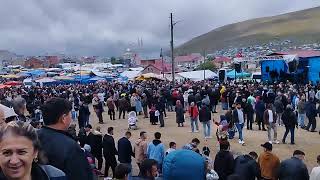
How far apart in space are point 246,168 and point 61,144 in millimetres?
6328

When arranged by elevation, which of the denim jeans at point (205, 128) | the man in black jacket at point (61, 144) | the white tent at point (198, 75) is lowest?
the denim jeans at point (205, 128)

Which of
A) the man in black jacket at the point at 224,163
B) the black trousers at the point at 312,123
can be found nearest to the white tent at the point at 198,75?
the black trousers at the point at 312,123

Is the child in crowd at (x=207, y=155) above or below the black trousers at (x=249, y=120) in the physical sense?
above

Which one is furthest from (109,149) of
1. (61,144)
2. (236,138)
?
(61,144)

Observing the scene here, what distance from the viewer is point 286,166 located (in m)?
9.05

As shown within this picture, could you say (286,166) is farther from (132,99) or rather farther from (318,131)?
(132,99)

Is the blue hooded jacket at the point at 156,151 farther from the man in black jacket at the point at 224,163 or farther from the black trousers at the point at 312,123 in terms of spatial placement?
the black trousers at the point at 312,123

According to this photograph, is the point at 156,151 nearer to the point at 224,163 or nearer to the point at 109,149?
the point at 109,149

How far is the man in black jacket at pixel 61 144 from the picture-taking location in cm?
317

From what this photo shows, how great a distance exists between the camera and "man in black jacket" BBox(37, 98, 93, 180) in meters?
3.17

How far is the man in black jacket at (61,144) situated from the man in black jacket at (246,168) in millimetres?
5958

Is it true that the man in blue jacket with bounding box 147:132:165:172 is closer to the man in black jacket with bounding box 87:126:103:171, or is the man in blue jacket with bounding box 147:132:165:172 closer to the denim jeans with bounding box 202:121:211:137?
the man in black jacket with bounding box 87:126:103:171

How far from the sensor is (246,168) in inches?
356

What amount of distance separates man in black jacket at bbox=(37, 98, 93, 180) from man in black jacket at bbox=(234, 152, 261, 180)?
19.5 feet
